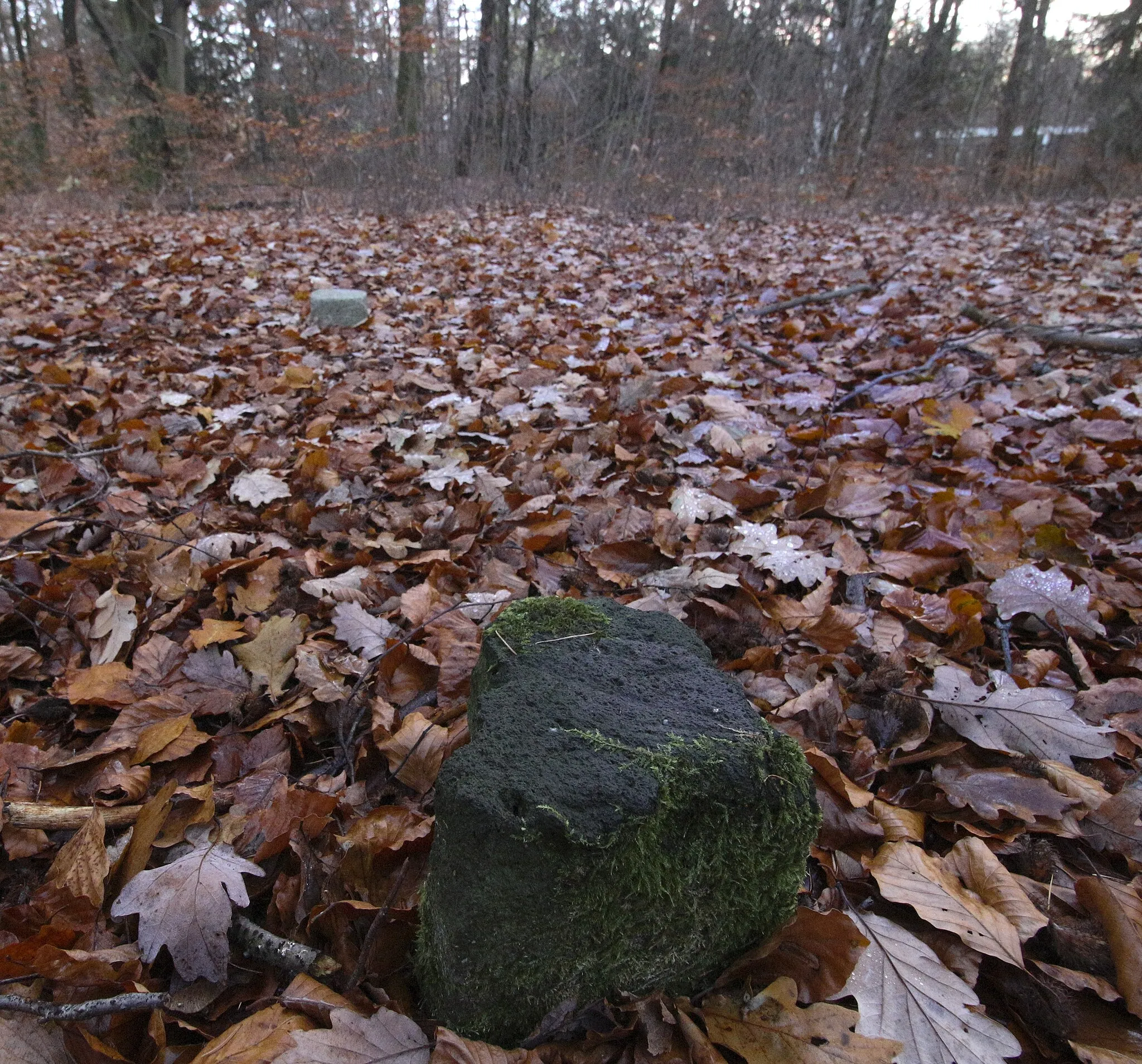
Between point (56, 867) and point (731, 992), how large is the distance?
1240 mm

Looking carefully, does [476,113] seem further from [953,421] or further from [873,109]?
[953,421]

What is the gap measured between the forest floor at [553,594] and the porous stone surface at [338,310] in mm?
401

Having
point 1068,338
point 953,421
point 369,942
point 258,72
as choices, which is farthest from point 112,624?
point 258,72

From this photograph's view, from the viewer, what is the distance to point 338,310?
16.6ft

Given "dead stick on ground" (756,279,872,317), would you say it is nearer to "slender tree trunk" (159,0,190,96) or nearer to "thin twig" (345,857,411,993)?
"thin twig" (345,857,411,993)

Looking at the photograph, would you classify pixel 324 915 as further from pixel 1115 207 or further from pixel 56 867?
pixel 1115 207

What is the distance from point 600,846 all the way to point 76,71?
19420 mm

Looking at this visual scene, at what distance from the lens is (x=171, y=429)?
3402mm

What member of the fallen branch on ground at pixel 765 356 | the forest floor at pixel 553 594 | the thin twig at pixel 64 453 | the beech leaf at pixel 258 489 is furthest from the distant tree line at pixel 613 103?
the beech leaf at pixel 258 489

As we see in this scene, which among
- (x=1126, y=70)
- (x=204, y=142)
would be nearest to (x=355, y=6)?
(x=204, y=142)

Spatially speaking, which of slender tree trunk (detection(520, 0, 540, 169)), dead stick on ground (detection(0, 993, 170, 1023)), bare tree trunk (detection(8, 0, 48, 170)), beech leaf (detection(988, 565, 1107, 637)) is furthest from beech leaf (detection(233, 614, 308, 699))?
bare tree trunk (detection(8, 0, 48, 170))

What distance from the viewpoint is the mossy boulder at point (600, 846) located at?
0.92m

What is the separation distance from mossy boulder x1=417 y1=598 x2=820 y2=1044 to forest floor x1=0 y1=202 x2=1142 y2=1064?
0.08 metres

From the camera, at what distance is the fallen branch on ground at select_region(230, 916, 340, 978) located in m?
1.15
